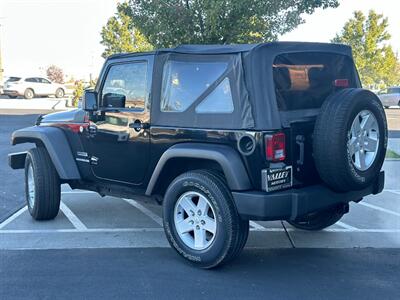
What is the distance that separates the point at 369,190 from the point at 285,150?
1.17m

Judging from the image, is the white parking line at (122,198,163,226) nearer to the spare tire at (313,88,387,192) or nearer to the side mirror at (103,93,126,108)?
the side mirror at (103,93,126,108)

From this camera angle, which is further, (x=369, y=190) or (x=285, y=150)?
(x=369, y=190)

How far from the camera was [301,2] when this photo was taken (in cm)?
982

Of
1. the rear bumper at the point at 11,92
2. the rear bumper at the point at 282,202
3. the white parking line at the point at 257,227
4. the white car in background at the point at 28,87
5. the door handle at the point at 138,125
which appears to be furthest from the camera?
the rear bumper at the point at 11,92

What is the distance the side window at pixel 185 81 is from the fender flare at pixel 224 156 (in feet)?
1.35

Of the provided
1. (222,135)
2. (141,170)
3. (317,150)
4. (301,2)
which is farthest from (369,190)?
(301,2)

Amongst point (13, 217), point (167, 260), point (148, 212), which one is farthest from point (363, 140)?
point (13, 217)

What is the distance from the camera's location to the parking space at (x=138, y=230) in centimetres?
493

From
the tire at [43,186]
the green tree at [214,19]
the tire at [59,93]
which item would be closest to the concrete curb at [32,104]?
the tire at [59,93]

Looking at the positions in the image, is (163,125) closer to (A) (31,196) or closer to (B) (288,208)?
(B) (288,208)

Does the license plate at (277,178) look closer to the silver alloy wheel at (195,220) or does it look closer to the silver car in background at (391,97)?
the silver alloy wheel at (195,220)

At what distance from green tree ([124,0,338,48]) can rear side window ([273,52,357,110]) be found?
4953 mm

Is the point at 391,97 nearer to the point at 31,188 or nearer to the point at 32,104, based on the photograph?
the point at 32,104

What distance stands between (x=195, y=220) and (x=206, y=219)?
122 millimetres
